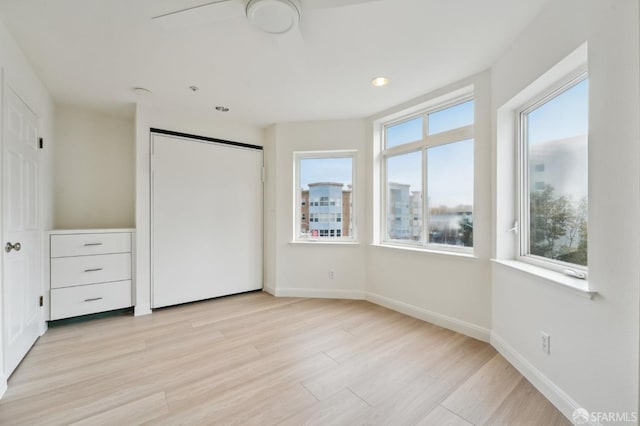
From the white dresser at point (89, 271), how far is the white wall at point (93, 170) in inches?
20.2

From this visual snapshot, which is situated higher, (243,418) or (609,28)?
(609,28)

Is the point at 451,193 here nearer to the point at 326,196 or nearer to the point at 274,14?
the point at 326,196

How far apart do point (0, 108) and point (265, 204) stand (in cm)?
254

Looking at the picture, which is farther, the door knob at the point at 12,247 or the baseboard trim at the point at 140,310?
the baseboard trim at the point at 140,310

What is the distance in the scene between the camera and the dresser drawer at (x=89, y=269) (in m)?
2.66

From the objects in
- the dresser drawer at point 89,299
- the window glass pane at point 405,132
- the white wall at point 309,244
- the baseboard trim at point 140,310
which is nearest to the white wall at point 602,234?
the window glass pane at point 405,132

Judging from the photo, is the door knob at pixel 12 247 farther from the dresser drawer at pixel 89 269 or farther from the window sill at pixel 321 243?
the window sill at pixel 321 243

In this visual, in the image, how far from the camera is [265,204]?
386 centimetres

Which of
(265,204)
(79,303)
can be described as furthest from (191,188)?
(79,303)

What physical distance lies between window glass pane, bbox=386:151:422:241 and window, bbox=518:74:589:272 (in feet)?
3.34

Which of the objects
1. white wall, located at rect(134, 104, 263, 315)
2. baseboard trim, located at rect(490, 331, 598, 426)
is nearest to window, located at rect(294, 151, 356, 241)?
white wall, located at rect(134, 104, 263, 315)

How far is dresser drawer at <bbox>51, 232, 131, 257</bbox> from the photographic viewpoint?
265 centimetres

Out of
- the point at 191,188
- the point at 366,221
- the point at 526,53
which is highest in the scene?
the point at 526,53

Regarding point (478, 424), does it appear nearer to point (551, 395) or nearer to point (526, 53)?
point (551, 395)
